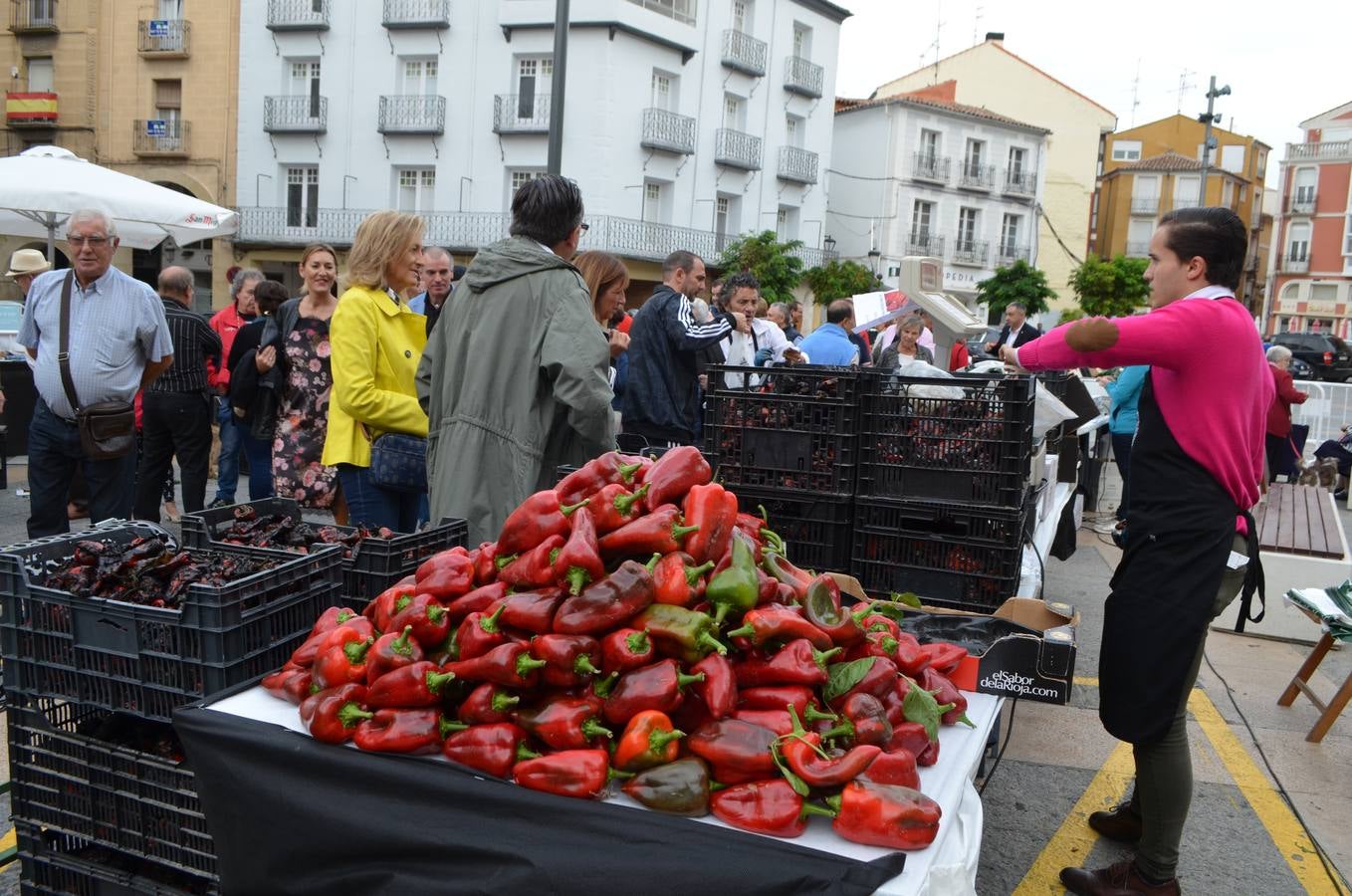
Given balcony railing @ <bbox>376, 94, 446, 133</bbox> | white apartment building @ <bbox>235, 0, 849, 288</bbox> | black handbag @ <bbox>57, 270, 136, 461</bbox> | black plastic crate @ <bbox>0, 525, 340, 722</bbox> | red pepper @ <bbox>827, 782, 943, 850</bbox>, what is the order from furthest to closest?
balcony railing @ <bbox>376, 94, 446, 133</bbox> → white apartment building @ <bbox>235, 0, 849, 288</bbox> → black handbag @ <bbox>57, 270, 136, 461</bbox> → black plastic crate @ <bbox>0, 525, 340, 722</bbox> → red pepper @ <bbox>827, 782, 943, 850</bbox>

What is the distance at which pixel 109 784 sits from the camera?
256 cm

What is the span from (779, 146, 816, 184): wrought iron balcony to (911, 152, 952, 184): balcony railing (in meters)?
5.87

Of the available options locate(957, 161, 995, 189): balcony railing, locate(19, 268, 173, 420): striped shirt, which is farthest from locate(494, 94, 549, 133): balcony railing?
locate(19, 268, 173, 420): striped shirt

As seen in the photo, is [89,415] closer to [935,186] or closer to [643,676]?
[643,676]

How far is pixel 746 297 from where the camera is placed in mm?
7824

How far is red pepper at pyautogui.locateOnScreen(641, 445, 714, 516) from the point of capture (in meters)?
2.40

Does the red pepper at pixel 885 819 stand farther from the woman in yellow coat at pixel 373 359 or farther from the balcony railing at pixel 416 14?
the balcony railing at pixel 416 14

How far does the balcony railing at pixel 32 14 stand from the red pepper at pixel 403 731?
119 feet

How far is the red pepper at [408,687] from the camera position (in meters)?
2.13

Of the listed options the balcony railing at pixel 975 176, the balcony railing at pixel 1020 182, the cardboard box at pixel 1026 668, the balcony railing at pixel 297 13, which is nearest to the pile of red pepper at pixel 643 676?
the cardboard box at pixel 1026 668

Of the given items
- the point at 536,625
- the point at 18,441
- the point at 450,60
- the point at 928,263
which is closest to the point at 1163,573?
the point at 536,625

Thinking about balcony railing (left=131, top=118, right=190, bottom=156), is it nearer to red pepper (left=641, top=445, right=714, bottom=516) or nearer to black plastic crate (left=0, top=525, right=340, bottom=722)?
black plastic crate (left=0, top=525, right=340, bottom=722)

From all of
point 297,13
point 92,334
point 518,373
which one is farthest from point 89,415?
point 297,13

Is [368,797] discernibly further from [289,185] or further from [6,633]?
[289,185]
